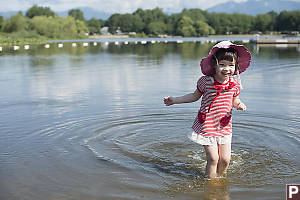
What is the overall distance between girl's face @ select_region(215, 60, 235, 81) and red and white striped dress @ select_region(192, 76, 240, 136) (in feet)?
0.26

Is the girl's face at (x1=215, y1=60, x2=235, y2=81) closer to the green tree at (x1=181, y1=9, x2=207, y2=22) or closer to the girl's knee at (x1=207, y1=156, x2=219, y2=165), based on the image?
the girl's knee at (x1=207, y1=156, x2=219, y2=165)

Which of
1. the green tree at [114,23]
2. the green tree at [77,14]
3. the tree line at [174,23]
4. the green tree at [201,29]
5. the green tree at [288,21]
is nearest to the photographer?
the tree line at [174,23]

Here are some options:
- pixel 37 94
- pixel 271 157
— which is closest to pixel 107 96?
pixel 37 94

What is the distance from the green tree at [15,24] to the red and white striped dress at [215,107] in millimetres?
89931

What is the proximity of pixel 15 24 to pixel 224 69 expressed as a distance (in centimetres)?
9168

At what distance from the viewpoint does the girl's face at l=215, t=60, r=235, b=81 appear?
12.5ft

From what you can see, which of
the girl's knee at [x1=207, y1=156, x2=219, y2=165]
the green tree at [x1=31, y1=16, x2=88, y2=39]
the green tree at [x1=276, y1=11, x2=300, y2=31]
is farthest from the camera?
the green tree at [x1=276, y1=11, x2=300, y2=31]

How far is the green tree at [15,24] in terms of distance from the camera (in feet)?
289

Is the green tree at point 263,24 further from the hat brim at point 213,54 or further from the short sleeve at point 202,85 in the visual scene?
the short sleeve at point 202,85

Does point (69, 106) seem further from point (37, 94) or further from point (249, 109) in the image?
point (249, 109)

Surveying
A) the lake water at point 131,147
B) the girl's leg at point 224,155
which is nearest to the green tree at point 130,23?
the lake water at point 131,147

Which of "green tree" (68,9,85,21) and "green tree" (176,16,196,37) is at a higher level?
"green tree" (68,9,85,21)

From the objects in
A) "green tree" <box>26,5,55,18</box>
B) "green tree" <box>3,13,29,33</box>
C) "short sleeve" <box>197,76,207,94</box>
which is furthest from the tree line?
"short sleeve" <box>197,76,207,94</box>

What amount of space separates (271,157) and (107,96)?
5083mm
